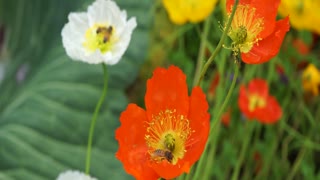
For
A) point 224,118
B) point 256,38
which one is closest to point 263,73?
point 224,118

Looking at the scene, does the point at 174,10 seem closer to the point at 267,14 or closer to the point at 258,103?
the point at 258,103

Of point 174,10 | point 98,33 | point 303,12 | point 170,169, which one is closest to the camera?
point 170,169

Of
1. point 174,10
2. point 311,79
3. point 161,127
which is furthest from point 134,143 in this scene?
point 311,79

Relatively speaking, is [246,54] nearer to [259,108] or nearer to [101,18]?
[101,18]

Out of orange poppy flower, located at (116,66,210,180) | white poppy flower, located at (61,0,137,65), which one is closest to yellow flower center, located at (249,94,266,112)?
white poppy flower, located at (61,0,137,65)

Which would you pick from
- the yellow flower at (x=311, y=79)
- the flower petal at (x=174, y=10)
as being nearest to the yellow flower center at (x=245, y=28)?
the flower petal at (x=174, y=10)

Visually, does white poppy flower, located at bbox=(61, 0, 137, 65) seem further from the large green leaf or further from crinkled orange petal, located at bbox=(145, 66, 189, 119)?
the large green leaf

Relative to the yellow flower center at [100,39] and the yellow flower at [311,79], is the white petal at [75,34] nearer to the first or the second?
the yellow flower center at [100,39]
